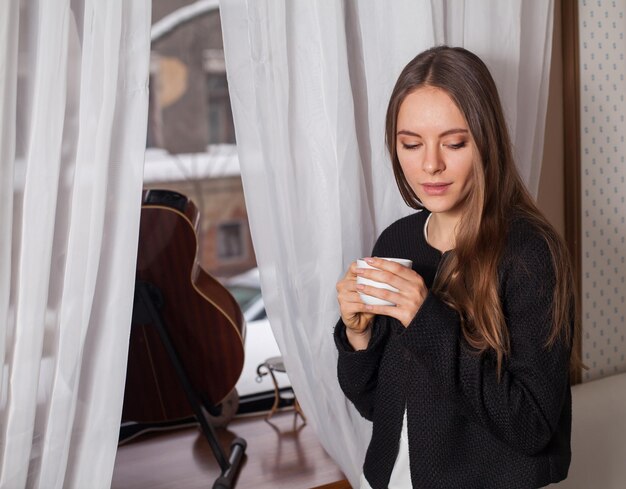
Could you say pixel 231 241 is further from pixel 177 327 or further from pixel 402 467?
pixel 402 467

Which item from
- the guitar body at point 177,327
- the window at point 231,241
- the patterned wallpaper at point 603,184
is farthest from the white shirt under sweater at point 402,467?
the window at point 231,241

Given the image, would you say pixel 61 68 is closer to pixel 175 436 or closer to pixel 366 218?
pixel 366 218

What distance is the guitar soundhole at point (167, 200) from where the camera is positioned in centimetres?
162

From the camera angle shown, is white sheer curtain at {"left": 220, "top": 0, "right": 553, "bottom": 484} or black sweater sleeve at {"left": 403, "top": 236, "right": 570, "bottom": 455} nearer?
black sweater sleeve at {"left": 403, "top": 236, "right": 570, "bottom": 455}

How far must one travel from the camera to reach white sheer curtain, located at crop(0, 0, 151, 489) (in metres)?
1.15

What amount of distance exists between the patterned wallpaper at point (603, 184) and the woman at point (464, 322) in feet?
2.29

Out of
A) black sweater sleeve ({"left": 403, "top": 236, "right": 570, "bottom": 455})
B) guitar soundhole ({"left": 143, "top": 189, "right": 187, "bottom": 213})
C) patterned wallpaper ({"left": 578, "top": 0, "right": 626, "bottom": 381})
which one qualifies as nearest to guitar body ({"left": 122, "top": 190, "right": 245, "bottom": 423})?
guitar soundhole ({"left": 143, "top": 189, "right": 187, "bottom": 213})

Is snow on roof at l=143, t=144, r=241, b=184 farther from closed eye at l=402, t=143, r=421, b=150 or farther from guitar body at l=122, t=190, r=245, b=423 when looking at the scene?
closed eye at l=402, t=143, r=421, b=150

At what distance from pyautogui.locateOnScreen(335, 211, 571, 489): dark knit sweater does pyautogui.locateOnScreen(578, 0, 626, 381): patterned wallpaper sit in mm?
715

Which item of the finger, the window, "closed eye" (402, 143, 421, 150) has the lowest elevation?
the window

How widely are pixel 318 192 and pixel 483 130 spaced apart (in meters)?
0.37

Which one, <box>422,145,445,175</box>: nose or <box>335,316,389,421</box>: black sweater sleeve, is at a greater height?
<box>422,145,445,175</box>: nose

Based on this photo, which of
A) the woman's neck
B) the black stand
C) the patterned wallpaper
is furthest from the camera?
the patterned wallpaper

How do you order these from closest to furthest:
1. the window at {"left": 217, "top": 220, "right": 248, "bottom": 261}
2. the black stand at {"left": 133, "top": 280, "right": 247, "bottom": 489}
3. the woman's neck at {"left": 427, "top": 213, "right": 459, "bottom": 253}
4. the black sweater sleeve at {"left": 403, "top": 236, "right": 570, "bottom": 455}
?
the black sweater sleeve at {"left": 403, "top": 236, "right": 570, "bottom": 455}
the woman's neck at {"left": 427, "top": 213, "right": 459, "bottom": 253}
the black stand at {"left": 133, "top": 280, "right": 247, "bottom": 489}
the window at {"left": 217, "top": 220, "right": 248, "bottom": 261}
